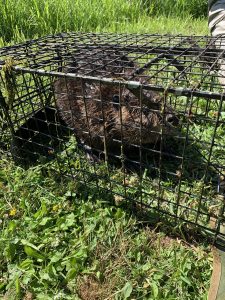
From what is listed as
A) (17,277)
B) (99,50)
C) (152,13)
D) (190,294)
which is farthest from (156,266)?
(152,13)

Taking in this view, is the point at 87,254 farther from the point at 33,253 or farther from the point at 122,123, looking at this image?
the point at 122,123

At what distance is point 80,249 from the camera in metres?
1.78

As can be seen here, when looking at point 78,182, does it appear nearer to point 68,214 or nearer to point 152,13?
point 68,214

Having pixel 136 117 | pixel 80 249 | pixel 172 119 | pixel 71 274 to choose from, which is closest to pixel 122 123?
pixel 136 117

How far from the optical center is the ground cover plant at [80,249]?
1.61 metres

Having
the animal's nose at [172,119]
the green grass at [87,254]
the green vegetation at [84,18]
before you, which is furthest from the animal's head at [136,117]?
the green vegetation at [84,18]

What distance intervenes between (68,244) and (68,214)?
247 millimetres

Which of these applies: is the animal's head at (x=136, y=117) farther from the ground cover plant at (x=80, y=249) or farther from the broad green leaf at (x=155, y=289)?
the broad green leaf at (x=155, y=289)

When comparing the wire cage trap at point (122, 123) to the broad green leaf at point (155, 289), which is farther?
the wire cage trap at point (122, 123)

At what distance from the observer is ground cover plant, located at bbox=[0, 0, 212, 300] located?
5.28ft

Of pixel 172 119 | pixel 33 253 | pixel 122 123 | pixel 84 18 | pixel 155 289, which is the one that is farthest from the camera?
pixel 84 18

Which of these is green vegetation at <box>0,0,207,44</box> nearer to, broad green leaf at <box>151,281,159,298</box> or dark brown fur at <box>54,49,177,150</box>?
dark brown fur at <box>54,49,177,150</box>

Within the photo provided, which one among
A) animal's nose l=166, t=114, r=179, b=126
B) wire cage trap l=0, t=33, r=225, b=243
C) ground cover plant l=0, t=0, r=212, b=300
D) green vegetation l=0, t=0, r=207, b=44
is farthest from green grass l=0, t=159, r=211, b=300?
green vegetation l=0, t=0, r=207, b=44

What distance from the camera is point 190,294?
157 cm
